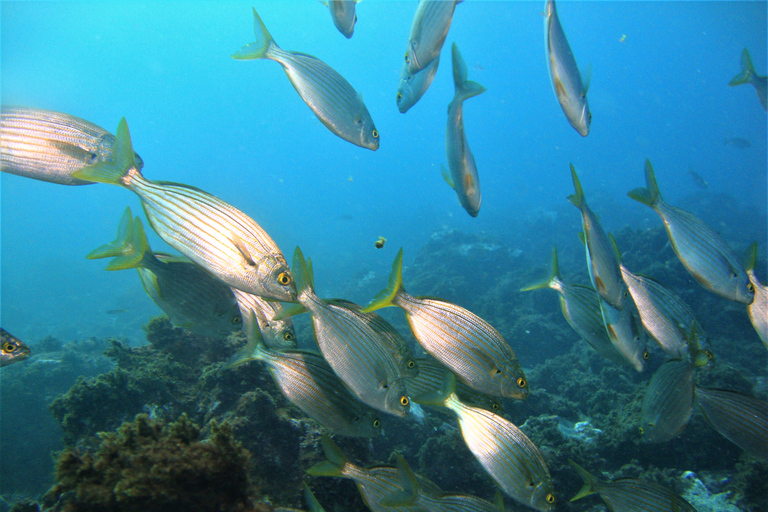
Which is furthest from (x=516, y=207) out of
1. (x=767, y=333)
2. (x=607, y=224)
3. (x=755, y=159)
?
(x=755, y=159)

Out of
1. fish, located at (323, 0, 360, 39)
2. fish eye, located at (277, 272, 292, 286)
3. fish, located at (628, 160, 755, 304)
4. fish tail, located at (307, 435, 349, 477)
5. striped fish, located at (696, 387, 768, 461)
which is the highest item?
fish, located at (323, 0, 360, 39)

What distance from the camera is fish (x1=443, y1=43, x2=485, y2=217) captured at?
2174 mm

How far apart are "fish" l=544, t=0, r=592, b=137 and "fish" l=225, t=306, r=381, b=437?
95.1 inches

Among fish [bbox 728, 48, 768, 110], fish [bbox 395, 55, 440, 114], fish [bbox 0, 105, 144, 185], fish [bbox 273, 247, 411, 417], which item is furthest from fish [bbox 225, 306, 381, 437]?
fish [bbox 728, 48, 768, 110]

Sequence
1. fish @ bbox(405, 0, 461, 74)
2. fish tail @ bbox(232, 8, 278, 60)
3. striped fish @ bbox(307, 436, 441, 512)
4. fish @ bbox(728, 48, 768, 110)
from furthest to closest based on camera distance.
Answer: fish @ bbox(728, 48, 768, 110) < fish tail @ bbox(232, 8, 278, 60) < striped fish @ bbox(307, 436, 441, 512) < fish @ bbox(405, 0, 461, 74)

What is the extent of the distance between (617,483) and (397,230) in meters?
44.9

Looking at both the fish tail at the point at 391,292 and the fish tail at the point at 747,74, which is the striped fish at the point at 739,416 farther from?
the fish tail at the point at 747,74

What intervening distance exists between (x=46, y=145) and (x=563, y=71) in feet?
10.6

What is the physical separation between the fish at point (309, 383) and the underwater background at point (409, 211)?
925 millimetres

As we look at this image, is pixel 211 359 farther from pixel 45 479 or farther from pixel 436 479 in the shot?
pixel 45 479

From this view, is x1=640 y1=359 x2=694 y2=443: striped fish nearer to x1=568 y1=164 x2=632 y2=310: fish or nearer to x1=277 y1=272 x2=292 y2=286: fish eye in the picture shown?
x1=568 y1=164 x2=632 y2=310: fish

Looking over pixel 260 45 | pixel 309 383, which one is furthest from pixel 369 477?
pixel 260 45

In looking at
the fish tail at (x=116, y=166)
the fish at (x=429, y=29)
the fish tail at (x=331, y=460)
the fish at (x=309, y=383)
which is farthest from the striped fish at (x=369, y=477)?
the fish at (x=429, y=29)

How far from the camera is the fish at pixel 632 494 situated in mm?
2119
